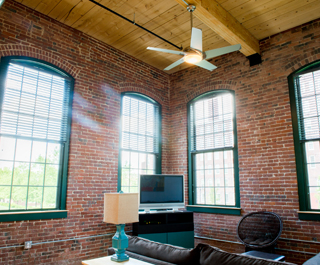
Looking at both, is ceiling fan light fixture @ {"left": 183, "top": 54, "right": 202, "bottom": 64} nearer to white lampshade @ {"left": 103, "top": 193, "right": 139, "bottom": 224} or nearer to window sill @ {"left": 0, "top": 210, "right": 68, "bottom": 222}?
white lampshade @ {"left": 103, "top": 193, "right": 139, "bottom": 224}

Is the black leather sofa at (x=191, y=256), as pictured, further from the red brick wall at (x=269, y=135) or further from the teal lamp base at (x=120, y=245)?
the red brick wall at (x=269, y=135)

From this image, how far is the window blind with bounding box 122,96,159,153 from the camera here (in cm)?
580

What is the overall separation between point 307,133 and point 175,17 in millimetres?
2964

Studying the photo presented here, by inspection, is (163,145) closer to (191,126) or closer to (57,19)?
(191,126)

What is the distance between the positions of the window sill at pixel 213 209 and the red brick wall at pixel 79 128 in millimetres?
1719

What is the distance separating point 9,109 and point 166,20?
9.66ft

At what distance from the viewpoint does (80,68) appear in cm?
504

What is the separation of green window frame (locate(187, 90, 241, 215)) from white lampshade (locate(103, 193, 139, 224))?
3091mm

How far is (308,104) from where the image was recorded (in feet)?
15.3

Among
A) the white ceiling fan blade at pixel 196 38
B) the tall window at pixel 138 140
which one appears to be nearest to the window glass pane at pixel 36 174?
the tall window at pixel 138 140

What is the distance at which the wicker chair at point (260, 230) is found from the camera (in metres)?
4.13

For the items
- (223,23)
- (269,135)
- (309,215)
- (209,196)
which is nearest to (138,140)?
(209,196)

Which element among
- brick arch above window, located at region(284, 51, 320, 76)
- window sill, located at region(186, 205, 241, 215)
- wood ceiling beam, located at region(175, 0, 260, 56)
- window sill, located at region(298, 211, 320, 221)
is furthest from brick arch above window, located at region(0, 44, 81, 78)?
window sill, located at region(298, 211, 320, 221)

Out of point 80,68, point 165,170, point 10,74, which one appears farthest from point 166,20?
point 165,170
